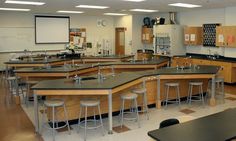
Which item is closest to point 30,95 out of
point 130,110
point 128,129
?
point 130,110

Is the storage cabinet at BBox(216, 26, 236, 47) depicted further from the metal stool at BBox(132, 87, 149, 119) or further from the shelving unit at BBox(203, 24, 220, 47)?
the metal stool at BBox(132, 87, 149, 119)

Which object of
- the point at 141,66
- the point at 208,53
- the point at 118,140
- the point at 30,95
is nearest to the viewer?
the point at 118,140

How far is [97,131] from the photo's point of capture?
4.45 meters

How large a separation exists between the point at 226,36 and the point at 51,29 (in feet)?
24.5

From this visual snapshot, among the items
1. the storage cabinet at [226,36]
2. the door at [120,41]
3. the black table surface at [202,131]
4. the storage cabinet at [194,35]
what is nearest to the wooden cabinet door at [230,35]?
the storage cabinet at [226,36]

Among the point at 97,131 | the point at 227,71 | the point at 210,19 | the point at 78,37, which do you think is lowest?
the point at 97,131

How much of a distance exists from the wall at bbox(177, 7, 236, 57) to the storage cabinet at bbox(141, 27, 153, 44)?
1504 mm

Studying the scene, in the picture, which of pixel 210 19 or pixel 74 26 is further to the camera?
pixel 74 26

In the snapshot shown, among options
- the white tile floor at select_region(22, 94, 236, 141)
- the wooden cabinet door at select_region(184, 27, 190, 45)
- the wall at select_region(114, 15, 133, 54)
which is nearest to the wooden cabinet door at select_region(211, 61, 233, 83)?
the wooden cabinet door at select_region(184, 27, 190, 45)

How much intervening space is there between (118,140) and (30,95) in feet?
11.2

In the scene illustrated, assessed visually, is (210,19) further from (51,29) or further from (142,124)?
(51,29)

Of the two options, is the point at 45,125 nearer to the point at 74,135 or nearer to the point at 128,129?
the point at 74,135

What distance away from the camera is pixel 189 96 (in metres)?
6.48

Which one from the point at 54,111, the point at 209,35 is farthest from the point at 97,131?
the point at 209,35
